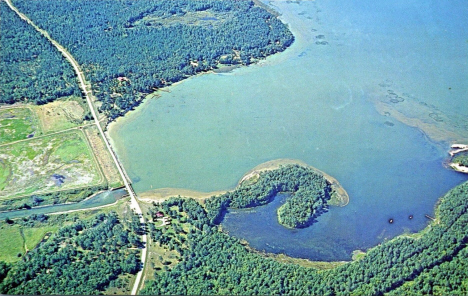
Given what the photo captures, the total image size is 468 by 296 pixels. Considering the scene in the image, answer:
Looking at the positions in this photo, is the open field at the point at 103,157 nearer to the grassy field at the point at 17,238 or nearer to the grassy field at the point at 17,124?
the grassy field at the point at 17,124

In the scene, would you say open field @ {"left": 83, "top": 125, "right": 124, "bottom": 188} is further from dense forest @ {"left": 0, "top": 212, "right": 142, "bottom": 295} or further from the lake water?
dense forest @ {"left": 0, "top": 212, "right": 142, "bottom": 295}

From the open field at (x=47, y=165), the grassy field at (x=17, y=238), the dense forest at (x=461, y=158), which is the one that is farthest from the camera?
the dense forest at (x=461, y=158)

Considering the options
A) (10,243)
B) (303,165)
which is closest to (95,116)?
(10,243)

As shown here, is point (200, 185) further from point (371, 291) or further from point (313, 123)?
point (371, 291)

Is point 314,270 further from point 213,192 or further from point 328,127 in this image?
point 328,127

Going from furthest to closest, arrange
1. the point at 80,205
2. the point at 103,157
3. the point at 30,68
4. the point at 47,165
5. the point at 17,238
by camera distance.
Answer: the point at 30,68 → the point at 103,157 → the point at 47,165 → the point at 80,205 → the point at 17,238

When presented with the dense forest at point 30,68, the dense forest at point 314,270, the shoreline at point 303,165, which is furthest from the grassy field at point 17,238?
the dense forest at point 30,68
